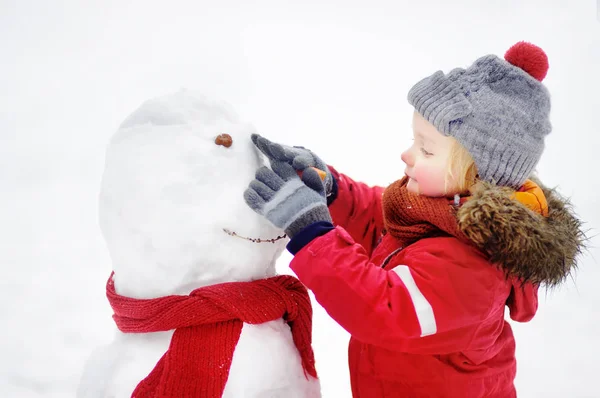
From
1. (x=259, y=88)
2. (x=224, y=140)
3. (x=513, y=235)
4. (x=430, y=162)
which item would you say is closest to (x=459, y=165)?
(x=430, y=162)

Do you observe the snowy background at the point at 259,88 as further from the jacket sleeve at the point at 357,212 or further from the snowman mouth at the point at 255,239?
the snowman mouth at the point at 255,239

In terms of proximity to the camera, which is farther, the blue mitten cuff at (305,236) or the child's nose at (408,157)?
the child's nose at (408,157)

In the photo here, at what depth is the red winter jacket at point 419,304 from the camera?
86 centimetres

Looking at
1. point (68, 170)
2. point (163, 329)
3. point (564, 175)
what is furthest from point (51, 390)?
point (564, 175)

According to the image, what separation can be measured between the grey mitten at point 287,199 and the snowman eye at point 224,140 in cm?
7

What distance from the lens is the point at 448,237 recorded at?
923mm

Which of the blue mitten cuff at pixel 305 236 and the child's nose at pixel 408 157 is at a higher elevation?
the child's nose at pixel 408 157

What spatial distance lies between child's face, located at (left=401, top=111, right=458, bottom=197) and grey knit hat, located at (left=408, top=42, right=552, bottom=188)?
3 centimetres

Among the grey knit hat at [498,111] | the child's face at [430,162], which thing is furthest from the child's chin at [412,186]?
the grey knit hat at [498,111]

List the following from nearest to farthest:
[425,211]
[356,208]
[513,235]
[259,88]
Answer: [513,235] < [425,211] < [356,208] < [259,88]

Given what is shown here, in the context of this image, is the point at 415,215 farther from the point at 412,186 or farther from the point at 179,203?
the point at 179,203

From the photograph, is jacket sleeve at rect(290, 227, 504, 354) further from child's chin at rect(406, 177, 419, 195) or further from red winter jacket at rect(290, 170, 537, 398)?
child's chin at rect(406, 177, 419, 195)

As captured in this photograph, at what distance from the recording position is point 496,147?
0.90m

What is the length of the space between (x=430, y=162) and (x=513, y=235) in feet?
0.66
